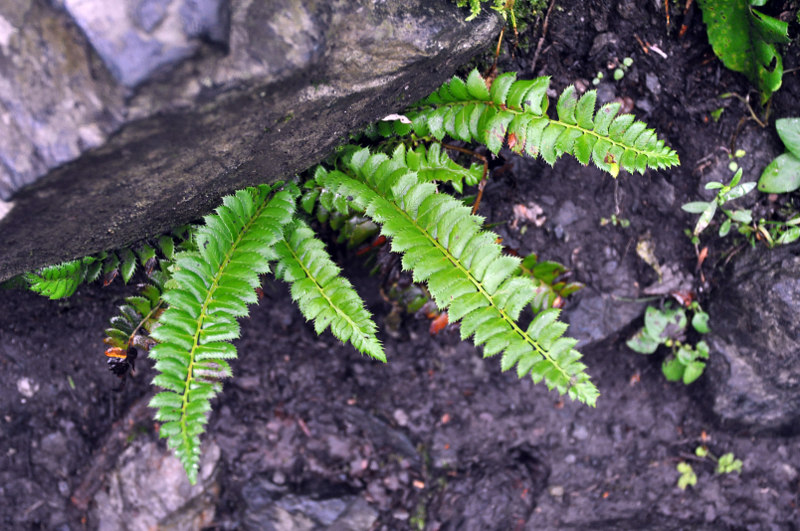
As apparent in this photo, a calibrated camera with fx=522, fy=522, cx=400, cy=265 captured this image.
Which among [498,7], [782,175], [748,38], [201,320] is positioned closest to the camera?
[201,320]

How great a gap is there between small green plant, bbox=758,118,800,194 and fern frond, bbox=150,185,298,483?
285cm

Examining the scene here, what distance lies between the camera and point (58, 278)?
2.57 meters

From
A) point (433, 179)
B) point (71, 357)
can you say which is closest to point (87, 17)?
point (433, 179)

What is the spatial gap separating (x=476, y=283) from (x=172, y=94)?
56.8 inches

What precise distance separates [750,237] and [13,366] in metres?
4.67

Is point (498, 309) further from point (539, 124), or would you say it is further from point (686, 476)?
point (686, 476)

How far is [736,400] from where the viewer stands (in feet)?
11.0

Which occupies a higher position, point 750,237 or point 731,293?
point 750,237

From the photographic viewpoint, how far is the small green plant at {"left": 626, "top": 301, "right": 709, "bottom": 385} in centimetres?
335

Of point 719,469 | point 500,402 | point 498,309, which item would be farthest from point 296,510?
point 719,469

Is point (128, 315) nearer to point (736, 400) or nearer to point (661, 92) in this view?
point (661, 92)

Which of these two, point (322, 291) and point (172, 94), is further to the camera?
point (322, 291)

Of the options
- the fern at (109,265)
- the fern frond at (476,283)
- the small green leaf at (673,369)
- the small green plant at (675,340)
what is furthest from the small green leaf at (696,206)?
the fern at (109,265)

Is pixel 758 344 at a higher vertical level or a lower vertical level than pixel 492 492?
higher
